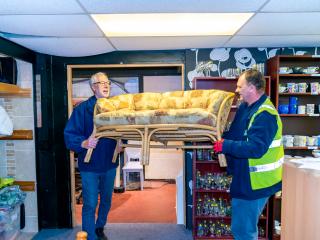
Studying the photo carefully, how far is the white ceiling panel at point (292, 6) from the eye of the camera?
174 centimetres

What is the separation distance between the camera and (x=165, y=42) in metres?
2.84

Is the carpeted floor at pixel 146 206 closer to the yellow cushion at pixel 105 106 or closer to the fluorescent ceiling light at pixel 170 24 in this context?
the yellow cushion at pixel 105 106

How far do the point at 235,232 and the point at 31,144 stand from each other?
7.94ft

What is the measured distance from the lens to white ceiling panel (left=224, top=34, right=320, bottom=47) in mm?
2697

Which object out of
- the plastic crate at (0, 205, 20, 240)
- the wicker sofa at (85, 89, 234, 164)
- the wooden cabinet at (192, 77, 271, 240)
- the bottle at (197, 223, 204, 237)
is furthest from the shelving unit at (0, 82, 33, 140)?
the bottle at (197, 223, 204, 237)

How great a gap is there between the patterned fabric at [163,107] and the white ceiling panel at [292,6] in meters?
0.63

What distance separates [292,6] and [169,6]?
2.65ft

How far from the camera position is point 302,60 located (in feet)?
10.3

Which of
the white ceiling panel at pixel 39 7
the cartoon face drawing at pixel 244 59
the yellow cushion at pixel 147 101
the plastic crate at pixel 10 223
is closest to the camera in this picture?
the white ceiling panel at pixel 39 7

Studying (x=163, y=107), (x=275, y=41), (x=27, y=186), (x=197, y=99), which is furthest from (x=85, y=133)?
(x=275, y=41)

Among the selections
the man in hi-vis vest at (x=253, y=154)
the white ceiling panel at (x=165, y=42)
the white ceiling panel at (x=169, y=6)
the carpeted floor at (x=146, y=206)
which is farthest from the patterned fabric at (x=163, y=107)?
the carpeted floor at (x=146, y=206)

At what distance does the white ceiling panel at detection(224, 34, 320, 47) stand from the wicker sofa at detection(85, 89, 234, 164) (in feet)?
3.64

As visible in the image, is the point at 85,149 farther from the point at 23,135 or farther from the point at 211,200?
the point at 211,200

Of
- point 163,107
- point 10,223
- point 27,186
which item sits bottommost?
point 10,223
